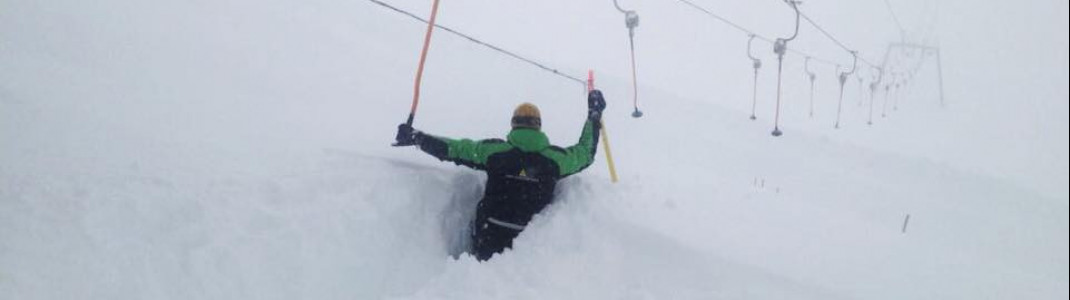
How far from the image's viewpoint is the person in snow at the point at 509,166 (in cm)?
446

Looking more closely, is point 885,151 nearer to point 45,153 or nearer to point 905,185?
point 905,185

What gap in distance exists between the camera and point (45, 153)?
150 inches

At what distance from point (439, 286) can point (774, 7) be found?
66726mm

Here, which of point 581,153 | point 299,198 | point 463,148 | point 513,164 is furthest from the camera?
point 581,153

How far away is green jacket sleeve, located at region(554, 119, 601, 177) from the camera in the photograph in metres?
4.62

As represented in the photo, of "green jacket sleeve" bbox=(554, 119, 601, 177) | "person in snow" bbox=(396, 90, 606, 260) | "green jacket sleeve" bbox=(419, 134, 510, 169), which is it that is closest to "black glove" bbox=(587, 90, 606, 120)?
"green jacket sleeve" bbox=(554, 119, 601, 177)

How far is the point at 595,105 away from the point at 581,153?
0.55 m

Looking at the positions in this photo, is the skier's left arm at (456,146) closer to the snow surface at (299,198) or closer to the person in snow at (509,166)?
the person in snow at (509,166)

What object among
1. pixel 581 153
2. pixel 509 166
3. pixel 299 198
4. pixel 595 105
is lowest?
pixel 299 198

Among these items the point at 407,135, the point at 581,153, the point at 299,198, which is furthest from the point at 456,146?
Answer: the point at 299,198

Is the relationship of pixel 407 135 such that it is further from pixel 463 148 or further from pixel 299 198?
pixel 299 198

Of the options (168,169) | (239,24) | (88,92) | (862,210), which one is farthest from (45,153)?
(862,210)

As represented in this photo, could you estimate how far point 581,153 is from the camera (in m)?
4.84

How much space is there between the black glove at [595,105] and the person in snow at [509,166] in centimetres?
45
